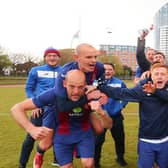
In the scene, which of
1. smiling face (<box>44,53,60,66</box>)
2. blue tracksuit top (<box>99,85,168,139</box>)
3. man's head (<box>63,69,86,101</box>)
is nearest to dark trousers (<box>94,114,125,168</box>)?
smiling face (<box>44,53,60,66</box>)

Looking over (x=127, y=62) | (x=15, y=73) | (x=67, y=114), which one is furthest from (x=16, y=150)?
(x=127, y=62)

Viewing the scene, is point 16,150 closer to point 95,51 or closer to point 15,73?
point 95,51

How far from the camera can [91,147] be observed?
16.7 feet

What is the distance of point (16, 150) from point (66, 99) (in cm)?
462

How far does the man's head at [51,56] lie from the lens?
285 inches

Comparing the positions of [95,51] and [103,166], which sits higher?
[95,51]

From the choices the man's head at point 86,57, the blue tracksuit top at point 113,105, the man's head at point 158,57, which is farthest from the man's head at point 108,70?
the man's head at point 86,57

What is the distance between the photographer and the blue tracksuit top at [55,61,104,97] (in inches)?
189

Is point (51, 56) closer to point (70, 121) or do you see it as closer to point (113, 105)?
point (113, 105)

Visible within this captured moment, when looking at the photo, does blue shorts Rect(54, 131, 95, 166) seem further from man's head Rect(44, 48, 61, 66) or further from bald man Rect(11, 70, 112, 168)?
man's head Rect(44, 48, 61, 66)

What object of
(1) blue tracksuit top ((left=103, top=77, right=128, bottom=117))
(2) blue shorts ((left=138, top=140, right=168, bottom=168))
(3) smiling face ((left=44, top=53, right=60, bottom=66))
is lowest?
(2) blue shorts ((left=138, top=140, right=168, bottom=168))

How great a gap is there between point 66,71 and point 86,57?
347 millimetres

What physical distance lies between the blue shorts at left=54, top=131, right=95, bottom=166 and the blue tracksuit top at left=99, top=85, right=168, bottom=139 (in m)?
0.70

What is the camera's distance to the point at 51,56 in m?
7.31
